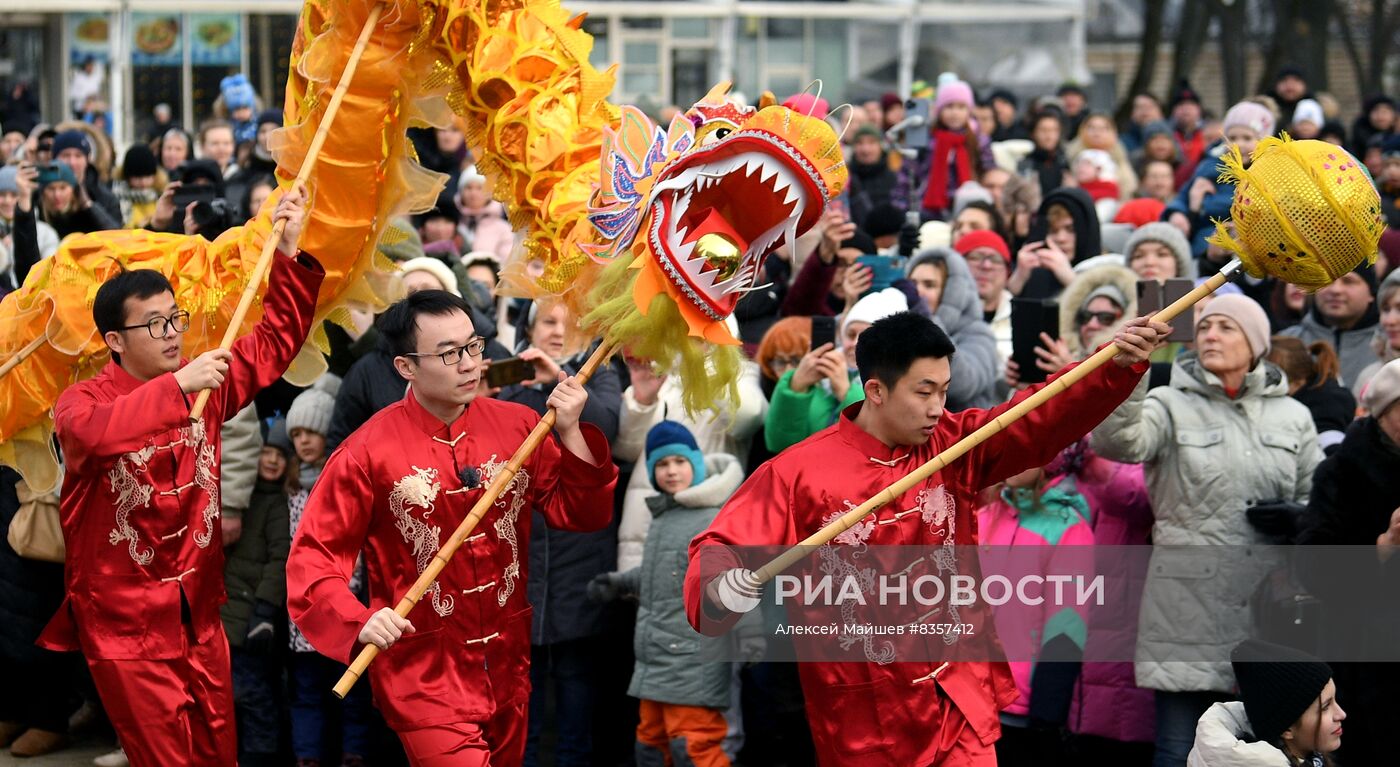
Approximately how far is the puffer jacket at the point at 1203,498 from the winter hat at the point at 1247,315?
88mm

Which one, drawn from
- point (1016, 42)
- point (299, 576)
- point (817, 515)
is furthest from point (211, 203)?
point (1016, 42)

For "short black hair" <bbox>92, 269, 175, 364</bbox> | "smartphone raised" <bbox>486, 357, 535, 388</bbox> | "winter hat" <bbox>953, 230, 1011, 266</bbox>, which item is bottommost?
"smartphone raised" <bbox>486, 357, 535, 388</bbox>

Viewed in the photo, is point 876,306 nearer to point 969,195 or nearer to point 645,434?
point 645,434

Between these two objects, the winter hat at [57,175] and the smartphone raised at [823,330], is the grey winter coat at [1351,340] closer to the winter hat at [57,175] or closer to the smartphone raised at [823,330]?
the smartphone raised at [823,330]

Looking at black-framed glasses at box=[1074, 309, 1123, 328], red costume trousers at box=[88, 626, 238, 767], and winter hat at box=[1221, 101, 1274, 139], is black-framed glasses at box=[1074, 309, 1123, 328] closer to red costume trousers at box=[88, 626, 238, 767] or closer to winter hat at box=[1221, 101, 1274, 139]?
winter hat at box=[1221, 101, 1274, 139]

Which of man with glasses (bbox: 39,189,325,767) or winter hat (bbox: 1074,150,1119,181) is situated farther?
winter hat (bbox: 1074,150,1119,181)

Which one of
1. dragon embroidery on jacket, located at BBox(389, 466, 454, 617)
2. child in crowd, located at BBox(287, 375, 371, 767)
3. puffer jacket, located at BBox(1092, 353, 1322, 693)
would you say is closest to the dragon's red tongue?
dragon embroidery on jacket, located at BBox(389, 466, 454, 617)

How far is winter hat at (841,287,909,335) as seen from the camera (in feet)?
21.0

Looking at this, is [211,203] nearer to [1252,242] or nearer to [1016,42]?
[1252,242]

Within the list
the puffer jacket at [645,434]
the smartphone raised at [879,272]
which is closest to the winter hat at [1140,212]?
the smartphone raised at [879,272]

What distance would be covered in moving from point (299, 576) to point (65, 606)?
43.6 inches

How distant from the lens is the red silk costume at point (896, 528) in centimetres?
452

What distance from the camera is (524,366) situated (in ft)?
19.4

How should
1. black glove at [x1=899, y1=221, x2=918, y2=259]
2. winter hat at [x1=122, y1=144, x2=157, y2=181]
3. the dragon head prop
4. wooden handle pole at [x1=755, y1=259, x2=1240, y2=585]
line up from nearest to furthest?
wooden handle pole at [x1=755, y1=259, x2=1240, y2=585], the dragon head prop, black glove at [x1=899, y1=221, x2=918, y2=259], winter hat at [x1=122, y1=144, x2=157, y2=181]
